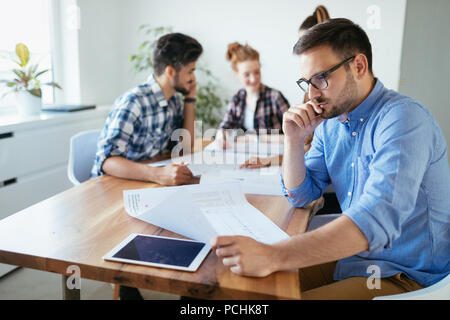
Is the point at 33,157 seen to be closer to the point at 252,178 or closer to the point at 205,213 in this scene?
the point at 252,178

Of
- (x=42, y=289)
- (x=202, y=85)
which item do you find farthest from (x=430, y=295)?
(x=202, y=85)

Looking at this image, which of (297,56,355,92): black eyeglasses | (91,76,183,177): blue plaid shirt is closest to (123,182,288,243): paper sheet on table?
(297,56,355,92): black eyeglasses

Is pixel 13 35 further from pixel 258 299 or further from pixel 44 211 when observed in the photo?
pixel 258 299

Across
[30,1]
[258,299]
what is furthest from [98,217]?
[30,1]

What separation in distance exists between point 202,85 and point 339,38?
9.31 ft

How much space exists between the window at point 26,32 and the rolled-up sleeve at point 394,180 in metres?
2.34

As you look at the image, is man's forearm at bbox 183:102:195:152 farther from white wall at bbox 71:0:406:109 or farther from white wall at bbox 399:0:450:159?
white wall at bbox 399:0:450:159

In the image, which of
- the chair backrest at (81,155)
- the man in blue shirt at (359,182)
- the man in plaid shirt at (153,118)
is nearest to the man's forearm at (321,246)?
the man in blue shirt at (359,182)

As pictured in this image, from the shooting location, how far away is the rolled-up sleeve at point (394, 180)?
834 millimetres

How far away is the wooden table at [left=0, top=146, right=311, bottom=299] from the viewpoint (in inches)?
29.5

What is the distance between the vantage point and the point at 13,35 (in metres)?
2.60

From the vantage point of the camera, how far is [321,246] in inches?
32.0

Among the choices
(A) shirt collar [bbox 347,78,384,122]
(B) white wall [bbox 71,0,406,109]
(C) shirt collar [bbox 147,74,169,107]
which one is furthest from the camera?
(B) white wall [bbox 71,0,406,109]

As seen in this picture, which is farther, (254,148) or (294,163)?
(254,148)
